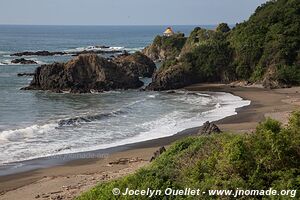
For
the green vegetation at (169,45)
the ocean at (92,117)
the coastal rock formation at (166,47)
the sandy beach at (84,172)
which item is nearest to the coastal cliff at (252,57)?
the ocean at (92,117)

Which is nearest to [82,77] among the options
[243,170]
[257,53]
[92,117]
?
[92,117]

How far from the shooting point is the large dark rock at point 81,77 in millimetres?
49469

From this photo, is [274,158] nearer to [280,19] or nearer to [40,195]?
[40,195]

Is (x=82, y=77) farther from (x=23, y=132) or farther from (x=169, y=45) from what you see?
(x=169, y=45)

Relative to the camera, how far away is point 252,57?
5159cm

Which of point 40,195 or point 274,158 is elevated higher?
point 274,158

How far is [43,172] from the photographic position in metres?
19.9

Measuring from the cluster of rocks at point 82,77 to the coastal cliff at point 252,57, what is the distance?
3992 mm

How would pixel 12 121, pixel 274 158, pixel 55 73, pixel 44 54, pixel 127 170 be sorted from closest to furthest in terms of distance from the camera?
pixel 274 158 < pixel 127 170 < pixel 12 121 < pixel 55 73 < pixel 44 54

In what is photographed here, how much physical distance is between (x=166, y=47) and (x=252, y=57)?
33962 mm

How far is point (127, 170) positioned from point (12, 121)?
15378 millimetres

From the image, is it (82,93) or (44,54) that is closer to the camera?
(82,93)

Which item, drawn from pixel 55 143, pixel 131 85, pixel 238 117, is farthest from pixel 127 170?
pixel 131 85

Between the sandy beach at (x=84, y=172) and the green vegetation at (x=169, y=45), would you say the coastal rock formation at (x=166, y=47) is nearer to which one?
the green vegetation at (x=169, y=45)
